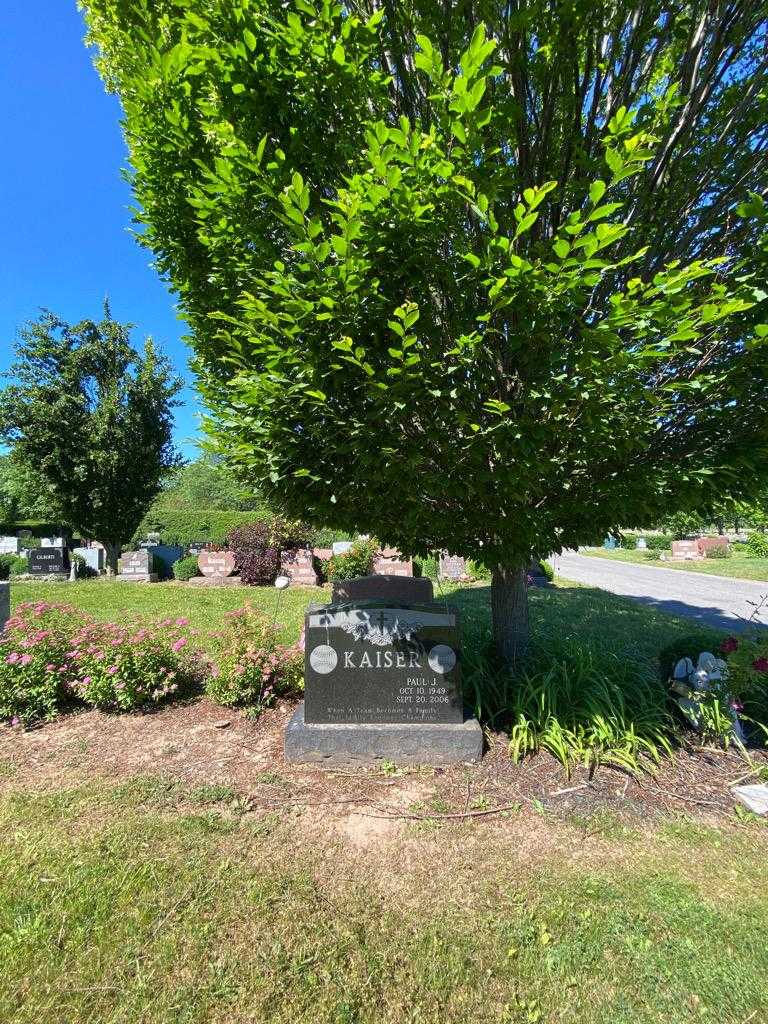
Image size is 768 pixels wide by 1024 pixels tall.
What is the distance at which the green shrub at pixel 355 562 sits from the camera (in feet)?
46.2

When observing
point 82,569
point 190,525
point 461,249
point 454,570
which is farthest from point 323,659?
point 190,525

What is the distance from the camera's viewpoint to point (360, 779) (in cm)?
346

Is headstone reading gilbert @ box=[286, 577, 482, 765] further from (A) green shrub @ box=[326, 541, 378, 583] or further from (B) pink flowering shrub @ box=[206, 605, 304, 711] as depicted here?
(A) green shrub @ box=[326, 541, 378, 583]

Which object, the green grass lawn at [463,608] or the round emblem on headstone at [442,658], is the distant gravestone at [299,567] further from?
the round emblem on headstone at [442,658]

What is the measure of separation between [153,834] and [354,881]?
1230mm

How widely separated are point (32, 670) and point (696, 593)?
57.3ft

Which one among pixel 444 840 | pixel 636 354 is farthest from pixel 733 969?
pixel 636 354

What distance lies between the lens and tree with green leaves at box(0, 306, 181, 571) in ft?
48.5

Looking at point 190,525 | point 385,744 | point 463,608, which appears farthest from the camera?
point 190,525

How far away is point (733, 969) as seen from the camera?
192cm

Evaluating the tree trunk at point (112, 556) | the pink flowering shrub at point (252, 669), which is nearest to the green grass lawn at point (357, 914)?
the pink flowering shrub at point (252, 669)

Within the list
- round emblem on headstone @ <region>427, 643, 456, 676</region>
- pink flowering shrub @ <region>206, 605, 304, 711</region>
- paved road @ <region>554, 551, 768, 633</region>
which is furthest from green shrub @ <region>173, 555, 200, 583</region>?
round emblem on headstone @ <region>427, 643, 456, 676</region>

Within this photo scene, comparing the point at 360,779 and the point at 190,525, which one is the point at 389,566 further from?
the point at 190,525

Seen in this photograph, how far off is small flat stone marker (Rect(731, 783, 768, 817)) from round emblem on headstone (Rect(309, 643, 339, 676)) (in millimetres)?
3031
